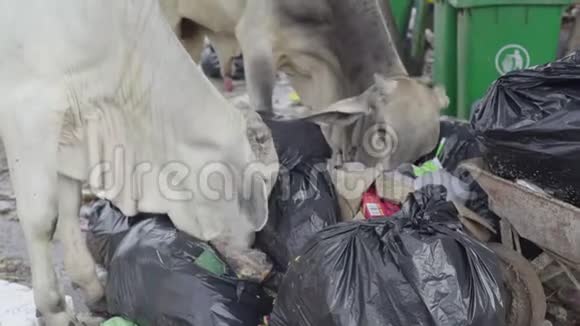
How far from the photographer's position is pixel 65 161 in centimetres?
260

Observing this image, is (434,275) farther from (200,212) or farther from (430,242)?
(200,212)

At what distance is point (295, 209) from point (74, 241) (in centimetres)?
79

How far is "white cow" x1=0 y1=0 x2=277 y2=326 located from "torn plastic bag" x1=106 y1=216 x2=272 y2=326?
10 centimetres

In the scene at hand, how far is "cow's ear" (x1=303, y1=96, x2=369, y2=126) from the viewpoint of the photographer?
2.97 metres

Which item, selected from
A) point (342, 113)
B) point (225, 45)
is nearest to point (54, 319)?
point (342, 113)

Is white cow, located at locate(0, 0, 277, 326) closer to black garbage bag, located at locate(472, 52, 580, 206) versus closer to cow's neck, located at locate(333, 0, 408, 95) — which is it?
black garbage bag, located at locate(472, 52, 580, 206)

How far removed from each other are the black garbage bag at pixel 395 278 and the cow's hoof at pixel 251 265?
0.47 metres

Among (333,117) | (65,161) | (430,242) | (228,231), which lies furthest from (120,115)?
(430,242)

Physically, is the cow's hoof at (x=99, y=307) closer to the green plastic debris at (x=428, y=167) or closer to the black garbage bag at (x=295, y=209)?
the black garbage bag at (x=295, y=209)

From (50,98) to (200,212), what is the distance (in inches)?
25.3

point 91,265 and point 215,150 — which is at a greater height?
point 215,150

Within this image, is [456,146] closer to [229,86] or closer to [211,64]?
[229,86]

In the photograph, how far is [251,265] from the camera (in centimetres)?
261

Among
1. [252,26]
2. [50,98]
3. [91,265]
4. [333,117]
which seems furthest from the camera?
[252,26]
